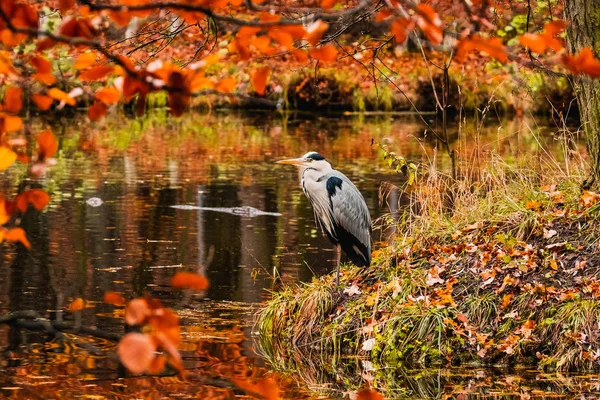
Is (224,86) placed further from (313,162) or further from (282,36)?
(313,162)

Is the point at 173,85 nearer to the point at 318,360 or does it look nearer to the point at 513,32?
the point at 318,360

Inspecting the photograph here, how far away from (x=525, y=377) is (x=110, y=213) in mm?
8166

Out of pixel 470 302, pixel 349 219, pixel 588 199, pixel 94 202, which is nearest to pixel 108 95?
pixel 470 302

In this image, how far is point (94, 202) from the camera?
598 inches

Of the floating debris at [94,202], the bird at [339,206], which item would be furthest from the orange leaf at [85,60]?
the floating debris at [94,202]

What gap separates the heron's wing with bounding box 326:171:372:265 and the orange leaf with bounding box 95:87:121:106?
5904 millimetres

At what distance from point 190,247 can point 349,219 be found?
387 cm

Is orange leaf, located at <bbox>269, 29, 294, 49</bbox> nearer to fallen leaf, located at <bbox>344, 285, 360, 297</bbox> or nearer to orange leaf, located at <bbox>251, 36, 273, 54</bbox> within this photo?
orange leaf, located at <bbox>251, 36, 273, 54</bbox>

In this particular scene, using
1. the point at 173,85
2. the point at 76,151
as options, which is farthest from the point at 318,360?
the point at 76,151

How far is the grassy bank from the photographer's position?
25.0ft

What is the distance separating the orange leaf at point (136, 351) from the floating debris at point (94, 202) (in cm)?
1293

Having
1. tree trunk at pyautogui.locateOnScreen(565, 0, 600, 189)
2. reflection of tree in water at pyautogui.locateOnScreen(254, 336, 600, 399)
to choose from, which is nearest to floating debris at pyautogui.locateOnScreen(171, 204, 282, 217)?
tree trunk at pyautogui.locateOnScreen(565, 0, 600, 189)

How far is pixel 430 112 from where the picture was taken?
1177 inches

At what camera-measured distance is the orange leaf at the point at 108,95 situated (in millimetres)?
2751
